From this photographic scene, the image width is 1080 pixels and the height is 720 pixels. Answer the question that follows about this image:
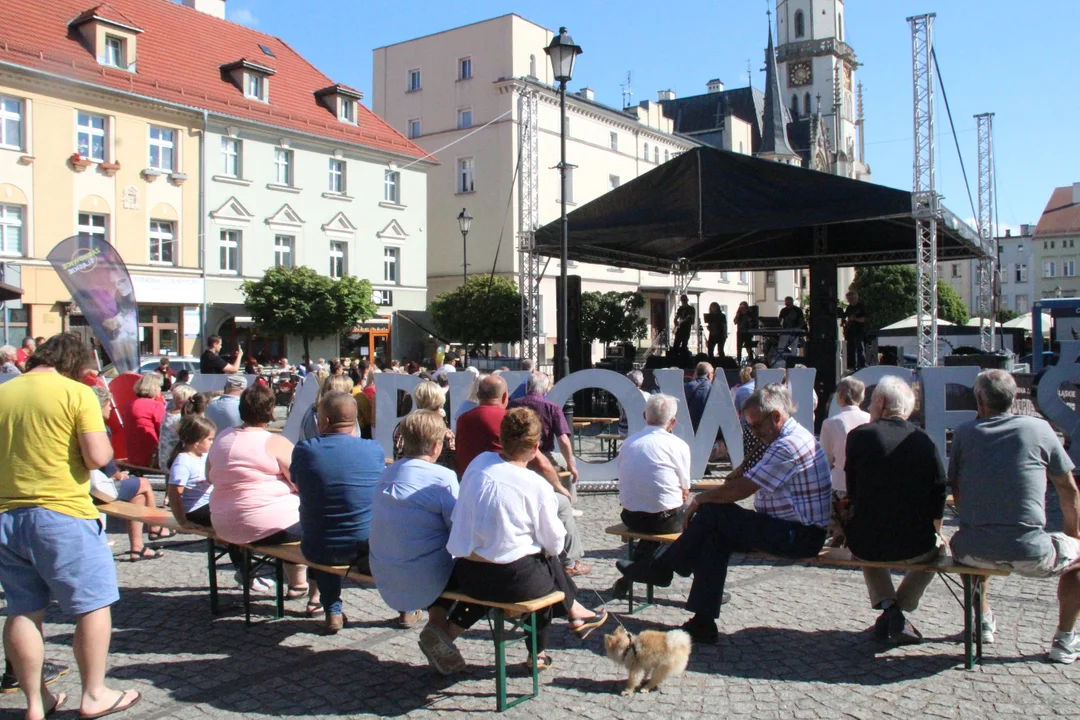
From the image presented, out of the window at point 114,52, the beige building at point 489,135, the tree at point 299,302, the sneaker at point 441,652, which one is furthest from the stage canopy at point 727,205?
the beige building at point 489,135

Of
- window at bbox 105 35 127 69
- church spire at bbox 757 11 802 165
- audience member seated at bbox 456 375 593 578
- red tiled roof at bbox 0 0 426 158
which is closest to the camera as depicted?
audience member seated at bbox 456 375 593 578

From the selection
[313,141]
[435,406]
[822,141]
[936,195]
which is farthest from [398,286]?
[822,141]

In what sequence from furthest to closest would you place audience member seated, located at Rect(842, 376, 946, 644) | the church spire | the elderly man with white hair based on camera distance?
the church spire
the elderly man with white hair
audience member seated, located at Rect(842, 376, 946, 644)

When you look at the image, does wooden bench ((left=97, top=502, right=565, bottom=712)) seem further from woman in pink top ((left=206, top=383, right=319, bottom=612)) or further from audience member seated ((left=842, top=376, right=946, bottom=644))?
audience member seated ((left=842, top=376, right=946, bottom=644))

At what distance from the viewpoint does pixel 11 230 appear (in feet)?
84.0

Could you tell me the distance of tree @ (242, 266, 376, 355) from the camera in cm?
2942

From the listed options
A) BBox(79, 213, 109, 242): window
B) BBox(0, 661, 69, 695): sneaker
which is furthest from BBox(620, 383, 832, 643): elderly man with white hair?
BBox(79, 213, 109, 242): window

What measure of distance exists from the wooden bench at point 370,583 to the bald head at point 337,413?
2.55ft

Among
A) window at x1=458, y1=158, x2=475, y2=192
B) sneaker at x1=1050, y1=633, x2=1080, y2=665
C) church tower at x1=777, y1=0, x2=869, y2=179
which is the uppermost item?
church tower at x1=777, y1=0, x2=869, y2=179

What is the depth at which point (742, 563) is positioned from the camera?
715 centimetres

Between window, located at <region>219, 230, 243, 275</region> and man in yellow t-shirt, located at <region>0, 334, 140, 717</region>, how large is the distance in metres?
28.1

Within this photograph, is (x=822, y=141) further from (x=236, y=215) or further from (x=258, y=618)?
(x=258, y=618)

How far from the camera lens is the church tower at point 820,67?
85.8 meters

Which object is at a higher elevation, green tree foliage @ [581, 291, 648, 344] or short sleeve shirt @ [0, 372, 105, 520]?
green tree foliage @ [581, 291, 648, 344]
